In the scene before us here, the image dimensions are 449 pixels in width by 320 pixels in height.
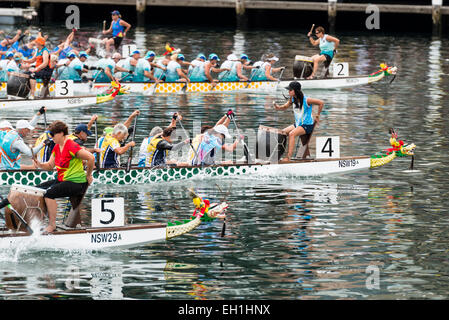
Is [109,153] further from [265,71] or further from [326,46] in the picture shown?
[326,46]

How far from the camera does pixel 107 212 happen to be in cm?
1539

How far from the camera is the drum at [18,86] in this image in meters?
28.6

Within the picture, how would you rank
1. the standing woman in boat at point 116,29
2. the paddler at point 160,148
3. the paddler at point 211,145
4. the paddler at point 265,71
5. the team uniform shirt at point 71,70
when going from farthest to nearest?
the standing woman in boat at point 116,29 < the paddler at point 265,71 < the team uniform shirt at point 71,70 < the paddler at point 211,145 < the paddler at point 160,148

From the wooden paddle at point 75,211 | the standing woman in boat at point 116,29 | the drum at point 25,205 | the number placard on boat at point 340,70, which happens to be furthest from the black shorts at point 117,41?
the drum at point 25,205

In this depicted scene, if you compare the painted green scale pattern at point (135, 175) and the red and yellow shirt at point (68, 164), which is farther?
the painted green scale pattern at point (135, 175)

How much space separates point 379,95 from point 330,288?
1938 cm

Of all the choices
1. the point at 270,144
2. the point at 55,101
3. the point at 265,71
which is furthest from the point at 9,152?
the point at 265,71

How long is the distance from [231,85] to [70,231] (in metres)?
18.0

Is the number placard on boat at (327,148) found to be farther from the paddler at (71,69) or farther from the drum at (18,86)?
the paddler at (71,69)

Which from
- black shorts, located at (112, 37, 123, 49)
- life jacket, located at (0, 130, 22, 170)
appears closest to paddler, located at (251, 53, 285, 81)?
black shorts, located at (112, 37, 123, 49)

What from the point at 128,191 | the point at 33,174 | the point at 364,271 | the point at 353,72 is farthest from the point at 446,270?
the point at 353,72

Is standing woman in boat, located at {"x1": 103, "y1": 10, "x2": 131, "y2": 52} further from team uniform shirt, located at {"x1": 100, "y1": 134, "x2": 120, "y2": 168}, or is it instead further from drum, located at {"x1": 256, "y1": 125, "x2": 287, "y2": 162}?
team uniform shirt, located at {"x1": 100, "y1": 134, "x2": 120, "y2": 168}

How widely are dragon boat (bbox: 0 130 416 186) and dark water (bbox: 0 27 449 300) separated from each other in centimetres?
21

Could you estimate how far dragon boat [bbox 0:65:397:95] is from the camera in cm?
3138
